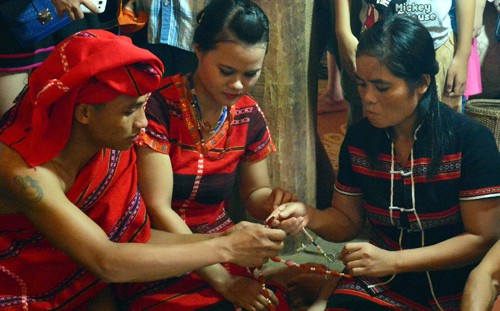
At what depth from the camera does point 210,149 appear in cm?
241

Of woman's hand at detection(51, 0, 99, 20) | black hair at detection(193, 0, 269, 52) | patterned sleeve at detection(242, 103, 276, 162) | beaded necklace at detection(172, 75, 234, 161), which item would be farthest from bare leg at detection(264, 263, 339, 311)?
woman's hand at detection(51, 0, 99, 20)

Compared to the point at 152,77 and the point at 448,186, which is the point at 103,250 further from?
the point at 448,186

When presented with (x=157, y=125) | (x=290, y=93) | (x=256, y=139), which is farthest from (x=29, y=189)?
(x=290, y=93)

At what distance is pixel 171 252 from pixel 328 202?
1890 millimetres

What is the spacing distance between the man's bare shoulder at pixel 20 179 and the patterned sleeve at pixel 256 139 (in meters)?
0.87

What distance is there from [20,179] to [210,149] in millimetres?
770

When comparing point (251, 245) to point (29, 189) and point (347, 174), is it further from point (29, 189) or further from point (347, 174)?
point (29, 189)

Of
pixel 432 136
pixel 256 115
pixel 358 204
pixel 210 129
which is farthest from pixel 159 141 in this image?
pixel 432 136

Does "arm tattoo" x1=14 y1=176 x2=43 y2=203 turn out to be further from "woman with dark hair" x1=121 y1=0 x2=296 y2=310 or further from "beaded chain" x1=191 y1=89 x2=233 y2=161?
"beaded chain" x1=191 y1=89 x2=233 y2=161

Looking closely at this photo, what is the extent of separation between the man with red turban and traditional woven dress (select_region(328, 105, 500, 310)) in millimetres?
431

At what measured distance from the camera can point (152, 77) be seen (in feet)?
6.20

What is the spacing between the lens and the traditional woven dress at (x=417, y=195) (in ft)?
7.06

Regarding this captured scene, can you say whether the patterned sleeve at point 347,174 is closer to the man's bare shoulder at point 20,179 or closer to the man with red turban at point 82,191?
the man with red turban at point 82,191

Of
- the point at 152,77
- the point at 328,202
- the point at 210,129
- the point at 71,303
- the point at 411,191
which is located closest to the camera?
the point at 152,77
